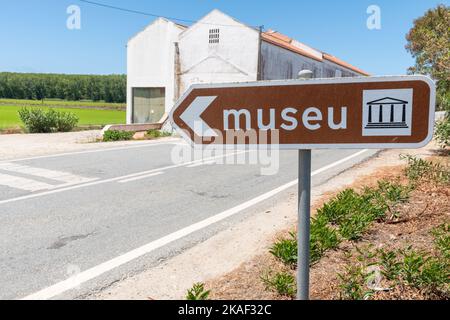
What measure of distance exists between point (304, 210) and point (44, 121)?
861 inches

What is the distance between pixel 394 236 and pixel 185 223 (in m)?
2.72

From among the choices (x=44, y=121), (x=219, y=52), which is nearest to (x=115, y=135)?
(x=44, y=121)

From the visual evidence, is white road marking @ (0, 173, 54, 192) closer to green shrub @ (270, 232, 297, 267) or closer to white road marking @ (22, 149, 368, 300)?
white road marking @ (22, 149, 368, 300)

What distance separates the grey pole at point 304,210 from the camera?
6.07 ft

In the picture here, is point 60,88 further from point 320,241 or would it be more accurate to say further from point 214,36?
point 320,241

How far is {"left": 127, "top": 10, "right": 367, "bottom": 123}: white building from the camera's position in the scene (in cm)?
2500

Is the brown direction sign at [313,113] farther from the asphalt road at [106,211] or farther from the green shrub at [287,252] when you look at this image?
the asphalt road at [106,211]

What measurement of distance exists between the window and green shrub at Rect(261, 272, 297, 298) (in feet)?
79.4

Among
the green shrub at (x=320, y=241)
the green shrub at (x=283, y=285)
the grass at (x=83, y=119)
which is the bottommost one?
the green shrub at (x=283, y=285)

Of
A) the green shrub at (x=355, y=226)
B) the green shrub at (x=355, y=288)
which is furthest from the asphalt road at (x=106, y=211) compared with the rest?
the green shrub at (x=355, y=288)

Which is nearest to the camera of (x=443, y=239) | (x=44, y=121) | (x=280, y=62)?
(x=443, y=239)

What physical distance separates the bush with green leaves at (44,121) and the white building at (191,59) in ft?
20.6

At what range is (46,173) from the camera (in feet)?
29.8
